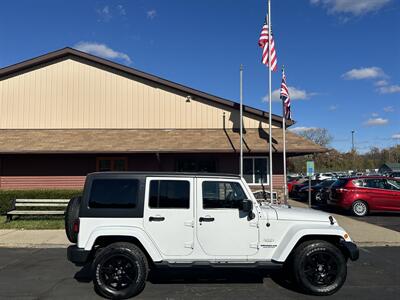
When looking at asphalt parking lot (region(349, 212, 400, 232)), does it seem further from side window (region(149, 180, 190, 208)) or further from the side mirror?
side window (region(149, 180, 190, 208))

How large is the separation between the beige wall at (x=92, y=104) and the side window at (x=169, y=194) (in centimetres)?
1367

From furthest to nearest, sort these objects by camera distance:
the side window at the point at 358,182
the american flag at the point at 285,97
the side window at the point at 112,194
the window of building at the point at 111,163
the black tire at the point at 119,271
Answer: the window of building at the point at 111,163 → the american flag at the point at 285,97 → the side window at the point at 358,182 → the side window at the point at 112,194 → the black tire at the point at 119,271

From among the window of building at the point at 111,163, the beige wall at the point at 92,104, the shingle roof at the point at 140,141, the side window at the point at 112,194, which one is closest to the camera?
the side window at the point at 112,194

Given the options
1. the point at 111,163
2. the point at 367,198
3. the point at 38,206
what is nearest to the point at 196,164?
the point at 111,163

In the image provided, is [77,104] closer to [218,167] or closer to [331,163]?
[218,167]

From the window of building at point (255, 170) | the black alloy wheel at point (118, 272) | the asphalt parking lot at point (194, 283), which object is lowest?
the asphalt parking lot at point (194, 283)

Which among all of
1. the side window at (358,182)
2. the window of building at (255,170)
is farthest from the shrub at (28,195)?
the side window at (358,182)

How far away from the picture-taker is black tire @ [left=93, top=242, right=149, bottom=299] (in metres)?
5.88

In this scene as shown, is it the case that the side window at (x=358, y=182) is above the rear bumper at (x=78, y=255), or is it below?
above

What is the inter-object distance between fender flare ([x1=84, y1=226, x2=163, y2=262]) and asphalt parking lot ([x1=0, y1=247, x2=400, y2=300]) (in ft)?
2.03

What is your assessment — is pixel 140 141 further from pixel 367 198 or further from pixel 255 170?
pixel 367 198

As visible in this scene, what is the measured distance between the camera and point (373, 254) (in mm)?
9125

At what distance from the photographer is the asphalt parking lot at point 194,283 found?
6.00 meters

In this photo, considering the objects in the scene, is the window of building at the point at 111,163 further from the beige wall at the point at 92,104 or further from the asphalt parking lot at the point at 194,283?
the asphalt parking lot at the point at 194,283
